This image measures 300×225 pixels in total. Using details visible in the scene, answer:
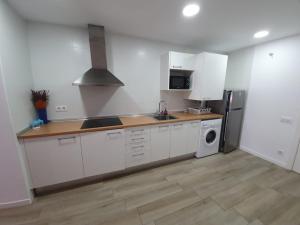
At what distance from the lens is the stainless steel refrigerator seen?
2711mm

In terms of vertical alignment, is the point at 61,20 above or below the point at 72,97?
above

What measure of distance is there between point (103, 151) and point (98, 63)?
1.42 meters

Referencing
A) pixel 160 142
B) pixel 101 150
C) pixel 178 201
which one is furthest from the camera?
pixel 160 142

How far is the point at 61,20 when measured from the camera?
1882 mm

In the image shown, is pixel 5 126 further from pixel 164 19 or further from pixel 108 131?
pixel 164 19

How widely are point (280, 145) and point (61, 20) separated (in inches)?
171

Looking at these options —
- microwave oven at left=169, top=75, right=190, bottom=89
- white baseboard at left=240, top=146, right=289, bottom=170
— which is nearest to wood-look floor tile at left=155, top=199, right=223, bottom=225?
white baseboard at left=240, top=146, right=289, bottom=170

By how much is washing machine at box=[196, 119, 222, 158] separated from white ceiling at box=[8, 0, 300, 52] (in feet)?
5.43

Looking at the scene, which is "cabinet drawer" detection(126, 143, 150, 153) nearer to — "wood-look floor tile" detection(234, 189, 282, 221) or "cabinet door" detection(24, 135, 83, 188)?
"cabinet door" detection(24, 135, 83, 188)

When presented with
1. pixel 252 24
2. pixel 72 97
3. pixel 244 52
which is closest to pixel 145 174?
pixel 72 97

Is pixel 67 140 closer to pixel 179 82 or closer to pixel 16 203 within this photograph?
pixel 16 203

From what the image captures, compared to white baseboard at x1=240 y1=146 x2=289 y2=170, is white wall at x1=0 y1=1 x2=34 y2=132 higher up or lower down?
higher up

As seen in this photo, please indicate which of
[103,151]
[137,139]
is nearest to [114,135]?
[103,151]

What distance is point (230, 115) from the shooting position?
2744 millimetres
